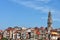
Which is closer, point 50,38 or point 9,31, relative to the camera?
point 50,38

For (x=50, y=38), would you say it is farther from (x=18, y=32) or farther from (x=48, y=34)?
(x=18, y=32)

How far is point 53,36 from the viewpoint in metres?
78.4

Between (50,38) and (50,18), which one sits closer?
(50,38)

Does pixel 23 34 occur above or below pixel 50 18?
below

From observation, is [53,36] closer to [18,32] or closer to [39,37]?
[39,37]

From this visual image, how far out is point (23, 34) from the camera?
252ft

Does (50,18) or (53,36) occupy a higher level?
(50,18)

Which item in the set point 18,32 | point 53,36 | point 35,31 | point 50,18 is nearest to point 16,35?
point 18,32

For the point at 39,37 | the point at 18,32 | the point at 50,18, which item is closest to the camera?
the point at 39,37

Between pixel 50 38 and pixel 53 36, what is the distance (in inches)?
130

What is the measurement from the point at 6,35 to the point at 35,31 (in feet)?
29.8

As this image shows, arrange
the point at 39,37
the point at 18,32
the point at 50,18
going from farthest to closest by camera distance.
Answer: the point at 50,18 < the point at 18,32 < the point at 39,37

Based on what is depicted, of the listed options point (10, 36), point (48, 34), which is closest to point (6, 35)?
point (10, 36)

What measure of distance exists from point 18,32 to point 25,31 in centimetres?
412
